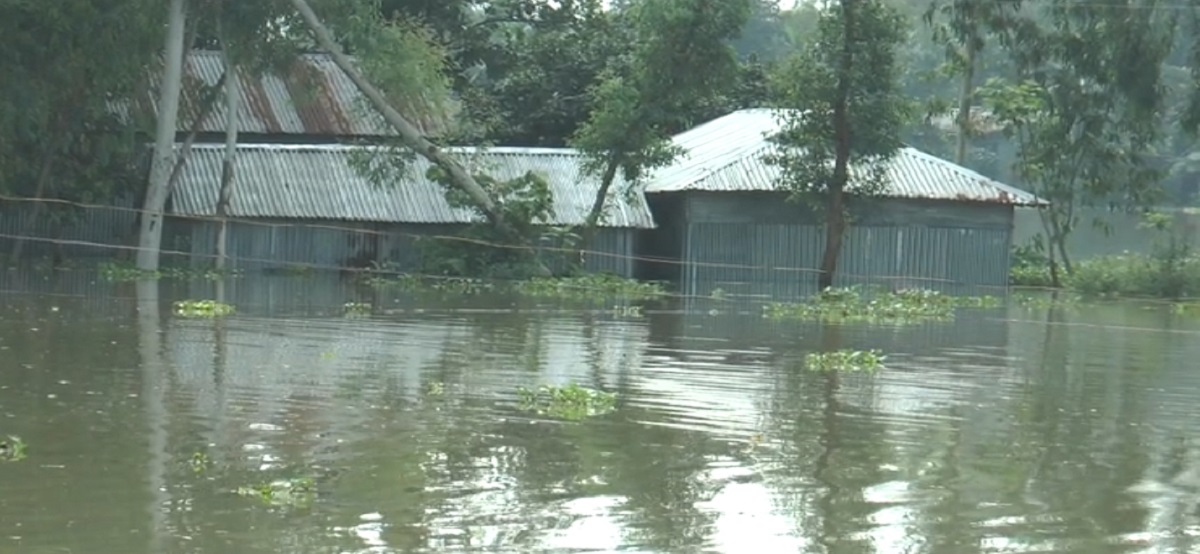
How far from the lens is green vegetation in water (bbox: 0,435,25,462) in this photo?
34.3 ft

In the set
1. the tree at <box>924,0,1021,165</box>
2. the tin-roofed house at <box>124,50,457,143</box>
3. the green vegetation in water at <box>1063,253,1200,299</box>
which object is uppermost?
the tree at <box>924,0,1021,165</box>

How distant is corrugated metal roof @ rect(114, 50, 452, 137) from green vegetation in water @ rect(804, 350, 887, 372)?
73.5ft

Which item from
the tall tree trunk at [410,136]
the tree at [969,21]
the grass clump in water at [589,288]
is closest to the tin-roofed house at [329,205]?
the tall tree trunk at [410,136]

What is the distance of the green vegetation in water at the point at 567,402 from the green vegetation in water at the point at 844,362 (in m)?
4.11

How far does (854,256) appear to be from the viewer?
39969mm

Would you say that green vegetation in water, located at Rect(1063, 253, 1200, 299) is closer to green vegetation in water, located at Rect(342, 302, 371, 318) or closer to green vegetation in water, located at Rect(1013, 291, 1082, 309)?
green vegetation in water, located at Rect(1013, 291, 1082, 309)

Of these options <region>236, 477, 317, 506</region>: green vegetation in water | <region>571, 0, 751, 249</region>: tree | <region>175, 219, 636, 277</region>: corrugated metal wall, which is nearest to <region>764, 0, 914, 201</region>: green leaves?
<region>571, 0, 751, 249</region>: tree

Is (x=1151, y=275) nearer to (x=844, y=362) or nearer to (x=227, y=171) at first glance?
(x=227, y=171)

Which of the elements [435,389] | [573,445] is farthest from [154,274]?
[573,445]

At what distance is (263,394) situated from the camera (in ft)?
46.2

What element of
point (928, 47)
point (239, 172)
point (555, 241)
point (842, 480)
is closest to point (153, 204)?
point (239, 172)

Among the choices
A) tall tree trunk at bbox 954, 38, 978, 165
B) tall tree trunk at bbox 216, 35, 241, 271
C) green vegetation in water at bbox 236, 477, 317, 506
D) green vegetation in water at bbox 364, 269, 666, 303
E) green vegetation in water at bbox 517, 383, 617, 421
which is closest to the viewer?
green vegetation in water at bbox 236, 477, 317, 506

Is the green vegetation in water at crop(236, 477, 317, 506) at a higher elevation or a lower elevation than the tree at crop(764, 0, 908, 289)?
lower

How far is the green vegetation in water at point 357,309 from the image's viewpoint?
80.5ft
